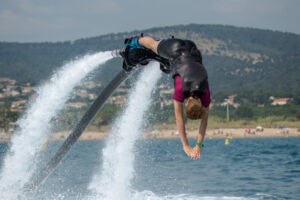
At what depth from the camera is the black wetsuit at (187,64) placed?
5.38 m

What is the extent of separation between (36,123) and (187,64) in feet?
16.7

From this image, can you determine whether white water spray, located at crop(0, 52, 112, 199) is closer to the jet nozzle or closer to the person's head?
the jet nozzle

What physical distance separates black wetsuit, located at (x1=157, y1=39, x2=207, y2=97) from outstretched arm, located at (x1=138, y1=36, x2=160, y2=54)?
0.35 metres

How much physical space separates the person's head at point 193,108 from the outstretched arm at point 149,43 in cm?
216

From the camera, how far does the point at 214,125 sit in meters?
106

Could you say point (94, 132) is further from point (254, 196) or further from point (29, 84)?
point (254, 196)

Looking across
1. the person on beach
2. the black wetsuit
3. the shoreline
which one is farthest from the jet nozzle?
the shoreline

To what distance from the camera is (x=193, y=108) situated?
5.13 m

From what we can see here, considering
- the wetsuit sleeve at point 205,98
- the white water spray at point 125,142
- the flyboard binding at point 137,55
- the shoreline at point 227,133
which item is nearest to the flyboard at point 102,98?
the flyboard binding at point 137,55

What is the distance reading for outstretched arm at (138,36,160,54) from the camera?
7148 millimetres

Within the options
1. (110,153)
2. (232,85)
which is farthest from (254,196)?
(232,85)

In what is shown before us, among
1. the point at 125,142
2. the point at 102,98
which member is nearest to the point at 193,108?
the point at 102,98

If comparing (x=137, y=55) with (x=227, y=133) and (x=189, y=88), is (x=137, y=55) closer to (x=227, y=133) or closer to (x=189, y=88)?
(x=189, y=88)

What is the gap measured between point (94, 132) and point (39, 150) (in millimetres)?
97221
